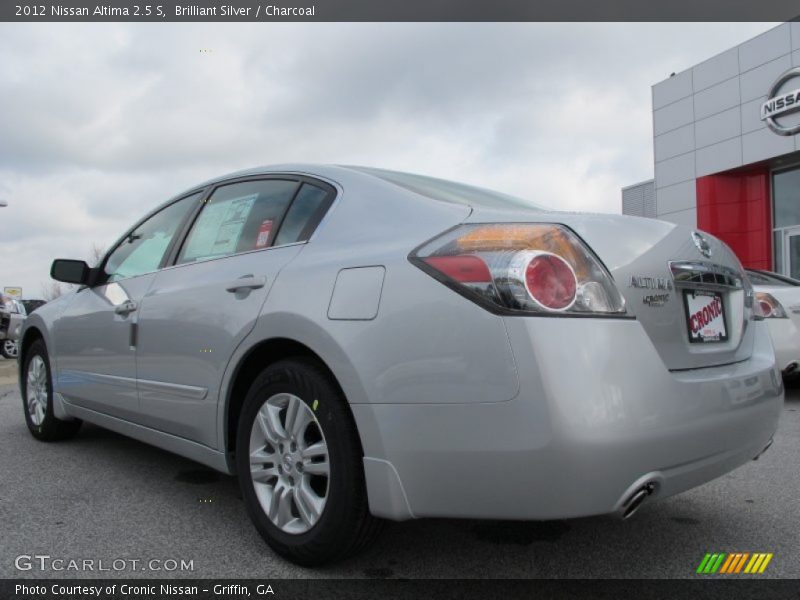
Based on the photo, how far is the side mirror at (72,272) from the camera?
381cm

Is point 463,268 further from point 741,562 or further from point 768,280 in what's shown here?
point 768,280

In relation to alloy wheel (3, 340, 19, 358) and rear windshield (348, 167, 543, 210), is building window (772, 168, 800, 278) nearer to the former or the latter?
rear windshield (348, 167, 543, 210)

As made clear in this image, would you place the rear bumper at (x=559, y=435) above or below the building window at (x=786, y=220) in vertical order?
below

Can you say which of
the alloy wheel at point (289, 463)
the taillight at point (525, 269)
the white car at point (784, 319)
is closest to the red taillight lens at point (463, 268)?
the taillight at point (525, 269)

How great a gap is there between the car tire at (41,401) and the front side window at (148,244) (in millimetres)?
960

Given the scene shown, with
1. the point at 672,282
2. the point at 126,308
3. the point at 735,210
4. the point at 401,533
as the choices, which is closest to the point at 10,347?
the point at 126,308

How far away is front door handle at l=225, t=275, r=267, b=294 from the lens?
246 cm

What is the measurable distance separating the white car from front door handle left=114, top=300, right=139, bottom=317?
4.60 metres

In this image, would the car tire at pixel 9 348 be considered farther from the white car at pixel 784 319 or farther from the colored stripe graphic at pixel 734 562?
the colored stripe graphic at pixel 734 562

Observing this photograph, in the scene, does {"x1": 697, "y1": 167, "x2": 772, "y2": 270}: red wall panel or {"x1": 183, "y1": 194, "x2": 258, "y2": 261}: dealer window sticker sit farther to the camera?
{"x1": 697, "y1": 167, "x2": 772, "y2": 270}: red wall panel

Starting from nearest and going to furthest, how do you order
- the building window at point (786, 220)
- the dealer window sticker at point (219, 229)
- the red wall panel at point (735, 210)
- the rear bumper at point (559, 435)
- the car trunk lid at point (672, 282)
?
1. the rear bumper at point (559, 435)
2. the car trunk lid at point (672, 282)
3. the dealer window sticker at point (219, 229)
4. the building window at point (786, 220)
5. the red wall panel at point (735, 210)

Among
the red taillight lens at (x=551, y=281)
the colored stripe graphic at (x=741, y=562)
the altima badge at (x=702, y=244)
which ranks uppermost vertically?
the altima badge at (x=702, y=244)

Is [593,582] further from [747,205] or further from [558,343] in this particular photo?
[747,205]

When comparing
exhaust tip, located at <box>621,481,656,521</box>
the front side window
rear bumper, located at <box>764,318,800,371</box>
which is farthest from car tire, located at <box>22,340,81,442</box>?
rear bumper, located at <box>764,318,800,371</box>
